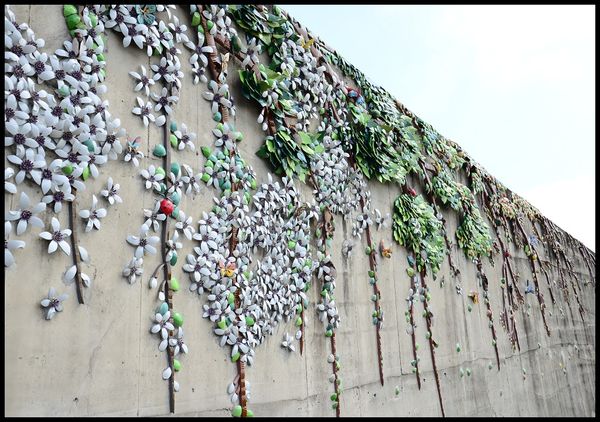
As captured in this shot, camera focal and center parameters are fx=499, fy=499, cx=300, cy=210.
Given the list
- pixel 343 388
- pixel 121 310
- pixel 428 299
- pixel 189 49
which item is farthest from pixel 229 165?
pixel 428 299

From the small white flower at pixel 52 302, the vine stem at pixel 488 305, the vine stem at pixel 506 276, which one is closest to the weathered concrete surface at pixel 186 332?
the small white flower at pixel 52 302

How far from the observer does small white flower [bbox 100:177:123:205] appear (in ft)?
4.79

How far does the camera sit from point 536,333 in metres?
4.54

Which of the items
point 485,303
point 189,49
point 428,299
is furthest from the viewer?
point 485,303

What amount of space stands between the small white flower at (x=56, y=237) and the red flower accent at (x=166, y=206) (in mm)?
314

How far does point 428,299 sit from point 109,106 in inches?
82.4

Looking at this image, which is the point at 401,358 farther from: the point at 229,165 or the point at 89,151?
the point at 89,151

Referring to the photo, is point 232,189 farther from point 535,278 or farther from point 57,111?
point 535,278

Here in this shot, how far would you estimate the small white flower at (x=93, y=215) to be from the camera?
4.59ft

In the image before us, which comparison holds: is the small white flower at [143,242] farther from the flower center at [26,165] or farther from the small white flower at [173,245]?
the flower center at [26,165]

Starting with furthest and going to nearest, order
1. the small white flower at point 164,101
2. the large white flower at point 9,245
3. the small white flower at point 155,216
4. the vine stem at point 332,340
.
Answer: the vine stem at point 332,340, the small white flower at point 164,101, the small white flower at point 155,216, the large white flower at point 9,245

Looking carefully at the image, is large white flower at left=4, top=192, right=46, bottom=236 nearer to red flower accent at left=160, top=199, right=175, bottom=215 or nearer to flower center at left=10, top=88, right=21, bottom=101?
flower center at left=10, top=88, right=21, bottom=101

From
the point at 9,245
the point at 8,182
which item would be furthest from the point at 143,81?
the point at 9,245

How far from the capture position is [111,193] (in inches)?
58.1
